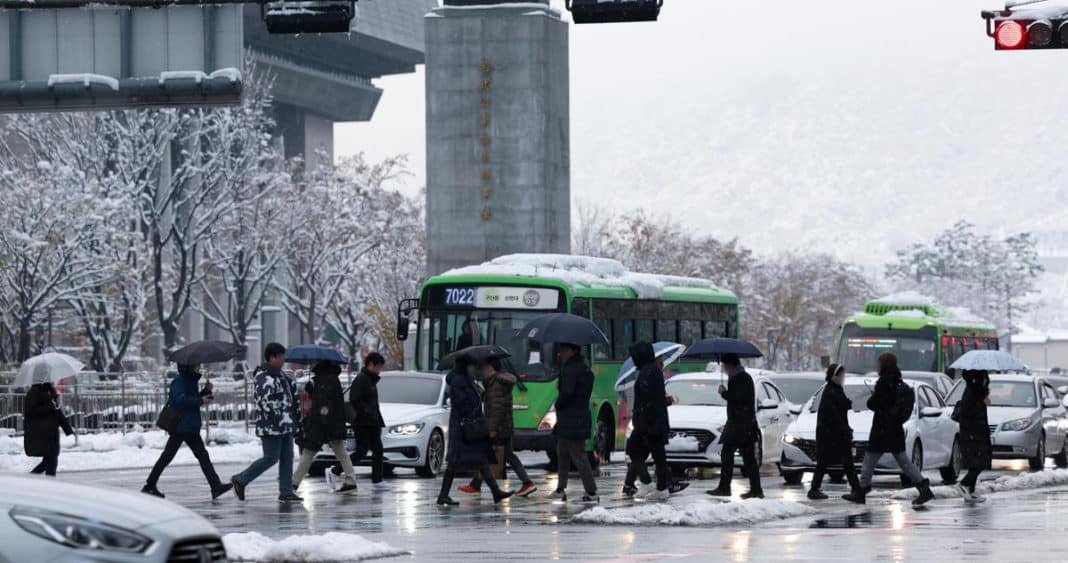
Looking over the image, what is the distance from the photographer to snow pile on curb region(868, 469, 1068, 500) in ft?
75.3

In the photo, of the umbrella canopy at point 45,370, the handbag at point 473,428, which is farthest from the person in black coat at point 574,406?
the umbrella canopy at point 45,370

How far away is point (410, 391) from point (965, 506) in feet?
33.3

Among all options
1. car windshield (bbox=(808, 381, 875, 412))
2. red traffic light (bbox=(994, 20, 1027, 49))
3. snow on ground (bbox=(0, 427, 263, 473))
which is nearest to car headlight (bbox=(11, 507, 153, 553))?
red traffic light (bbox=(994, 20, 1027, 49))

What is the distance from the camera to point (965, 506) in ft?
70.5

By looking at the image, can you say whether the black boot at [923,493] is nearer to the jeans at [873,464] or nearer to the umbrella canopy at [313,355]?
the jeans at [873,464]

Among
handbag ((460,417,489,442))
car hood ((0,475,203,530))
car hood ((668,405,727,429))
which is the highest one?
car hood ((0,475,203,530))

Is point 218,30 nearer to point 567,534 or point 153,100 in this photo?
point 153,100

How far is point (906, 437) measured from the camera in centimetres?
2577

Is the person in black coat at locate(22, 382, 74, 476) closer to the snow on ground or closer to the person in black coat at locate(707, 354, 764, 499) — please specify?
the snow on ground

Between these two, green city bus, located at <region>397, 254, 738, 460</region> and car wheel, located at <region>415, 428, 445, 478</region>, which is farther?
green city bus, located at <region>397, 254, 738, 460</region>

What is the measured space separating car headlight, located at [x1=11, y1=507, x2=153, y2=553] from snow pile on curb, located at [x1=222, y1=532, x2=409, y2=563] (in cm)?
559

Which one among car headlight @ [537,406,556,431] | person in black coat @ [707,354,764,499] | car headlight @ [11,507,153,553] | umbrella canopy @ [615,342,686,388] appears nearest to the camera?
car headlight @ [11,507,153,553]

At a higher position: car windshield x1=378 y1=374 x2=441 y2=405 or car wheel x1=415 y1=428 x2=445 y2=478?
car windshield x1=378 y1=374 x2=441 y2=405

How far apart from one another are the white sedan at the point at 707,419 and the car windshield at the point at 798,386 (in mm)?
2373
